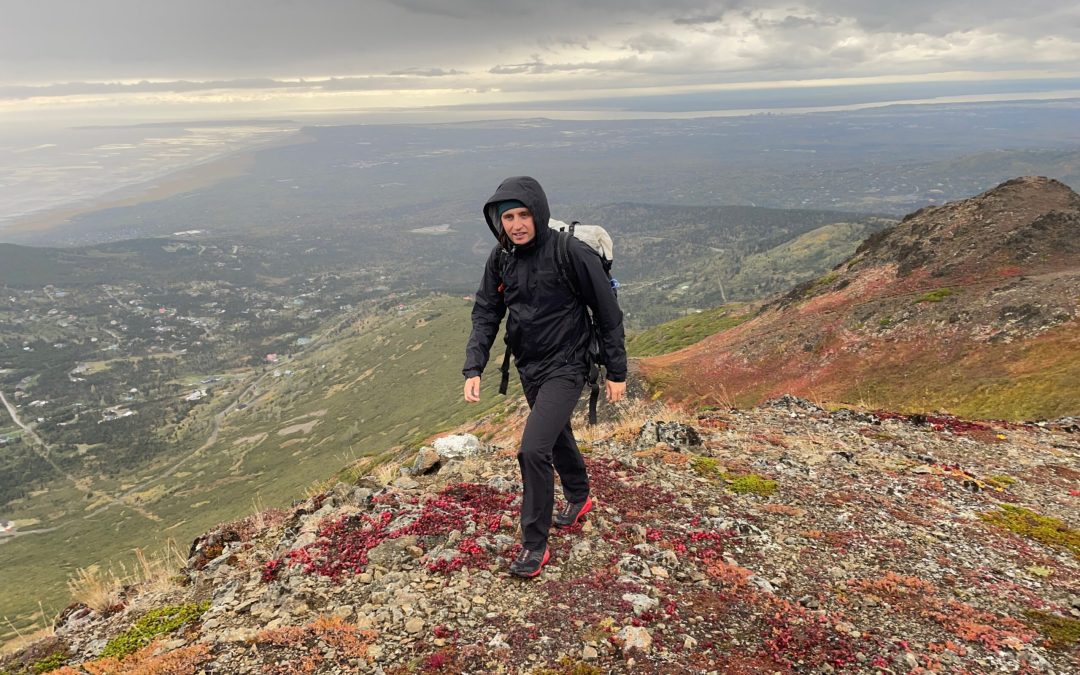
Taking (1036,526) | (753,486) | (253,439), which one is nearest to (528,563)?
(753,486)

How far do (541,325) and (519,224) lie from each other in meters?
1.30

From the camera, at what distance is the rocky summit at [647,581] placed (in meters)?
5.53

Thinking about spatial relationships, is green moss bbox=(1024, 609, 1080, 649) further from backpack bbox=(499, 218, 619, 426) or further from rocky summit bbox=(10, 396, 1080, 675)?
backpack bbox=(499, 218, 619, 426)

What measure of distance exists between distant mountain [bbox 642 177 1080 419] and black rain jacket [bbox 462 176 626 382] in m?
18.8

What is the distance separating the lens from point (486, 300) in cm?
734

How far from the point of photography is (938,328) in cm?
2745

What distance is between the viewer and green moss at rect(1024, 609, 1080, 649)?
572cm

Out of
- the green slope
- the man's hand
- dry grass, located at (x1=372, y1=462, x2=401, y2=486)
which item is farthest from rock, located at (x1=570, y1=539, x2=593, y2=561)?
the green slope

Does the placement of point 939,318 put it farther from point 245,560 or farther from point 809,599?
point 245,560

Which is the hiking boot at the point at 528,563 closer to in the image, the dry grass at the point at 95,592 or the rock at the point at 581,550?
the rock at the point at 581,550

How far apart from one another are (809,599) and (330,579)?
615 cm

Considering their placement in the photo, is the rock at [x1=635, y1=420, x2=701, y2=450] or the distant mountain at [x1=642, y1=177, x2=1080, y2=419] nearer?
the rock at [x1=635, y1=420, x2=701, y2=450]

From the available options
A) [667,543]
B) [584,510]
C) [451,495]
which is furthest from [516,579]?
[451,495]

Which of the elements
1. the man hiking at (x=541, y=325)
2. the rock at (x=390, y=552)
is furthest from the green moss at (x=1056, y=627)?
the rock at (x=390, y=552)
